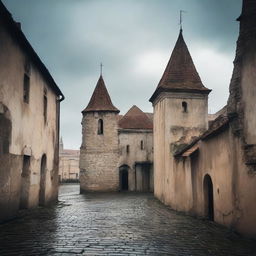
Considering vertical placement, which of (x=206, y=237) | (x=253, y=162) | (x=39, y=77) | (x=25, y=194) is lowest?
(x=206, y=237)

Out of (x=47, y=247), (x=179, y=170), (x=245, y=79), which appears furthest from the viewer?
(x=179, y=170)

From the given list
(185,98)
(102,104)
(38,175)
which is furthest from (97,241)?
(102,104)

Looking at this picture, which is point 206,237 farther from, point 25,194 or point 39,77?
point 39,77

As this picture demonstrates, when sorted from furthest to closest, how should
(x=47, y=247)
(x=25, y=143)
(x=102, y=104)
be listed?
(x=102, y=104), (x=25, y=143), (x=47, y=247)

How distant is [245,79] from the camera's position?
9.43 metres

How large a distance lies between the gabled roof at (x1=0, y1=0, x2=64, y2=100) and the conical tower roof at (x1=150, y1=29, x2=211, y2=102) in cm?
797

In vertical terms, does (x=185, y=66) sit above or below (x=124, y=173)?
above

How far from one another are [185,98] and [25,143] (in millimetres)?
11804

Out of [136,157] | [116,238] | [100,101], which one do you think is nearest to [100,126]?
[100,101]

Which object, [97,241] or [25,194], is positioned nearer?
[97,241]

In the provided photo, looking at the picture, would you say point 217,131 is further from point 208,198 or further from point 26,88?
point 26,88

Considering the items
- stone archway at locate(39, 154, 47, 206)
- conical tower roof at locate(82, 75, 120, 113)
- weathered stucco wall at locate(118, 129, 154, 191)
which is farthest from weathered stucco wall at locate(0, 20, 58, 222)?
weathered stucco wall at locate(118, 129, 154, 191)

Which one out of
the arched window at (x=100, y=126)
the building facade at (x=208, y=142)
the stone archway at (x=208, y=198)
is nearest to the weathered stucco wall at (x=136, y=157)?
the arched window at (x=100, y=126)

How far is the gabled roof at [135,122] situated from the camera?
132 feet
